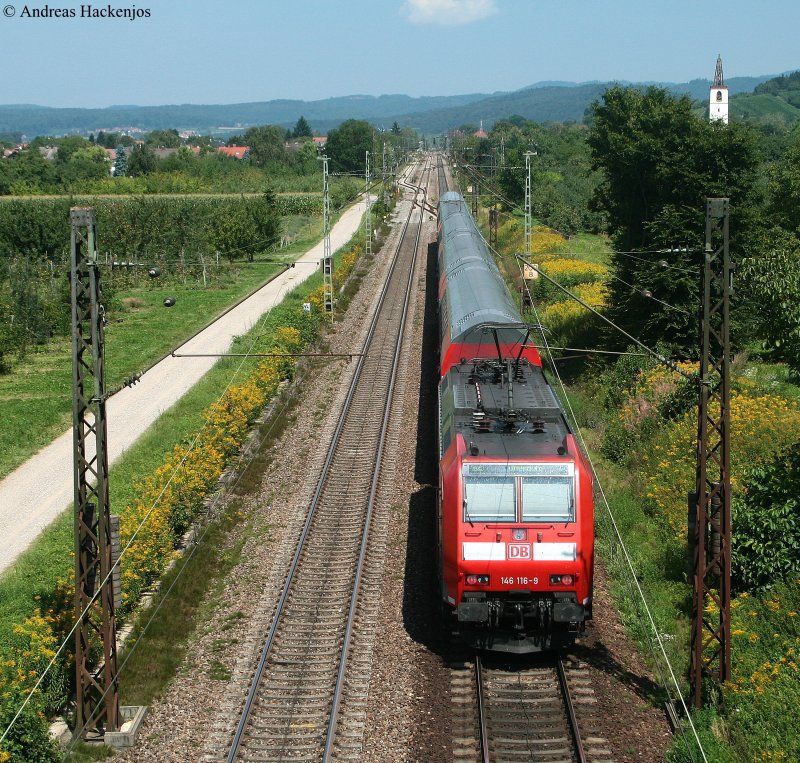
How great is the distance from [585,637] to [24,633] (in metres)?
9.20

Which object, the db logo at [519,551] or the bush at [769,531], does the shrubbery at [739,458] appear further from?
the db logo at [519,551]

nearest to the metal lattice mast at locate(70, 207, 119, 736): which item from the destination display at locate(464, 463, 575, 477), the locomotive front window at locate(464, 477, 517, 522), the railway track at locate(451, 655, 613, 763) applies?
the railway track at locate(451, 655, 613, 763)

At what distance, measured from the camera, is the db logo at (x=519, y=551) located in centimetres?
1436

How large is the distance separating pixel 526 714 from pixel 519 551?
2.39 meters

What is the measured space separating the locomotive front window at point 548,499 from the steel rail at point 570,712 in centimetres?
246

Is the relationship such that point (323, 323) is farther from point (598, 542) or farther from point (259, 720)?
point (259, 720)

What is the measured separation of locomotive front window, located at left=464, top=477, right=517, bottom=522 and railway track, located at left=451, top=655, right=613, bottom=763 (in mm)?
2486

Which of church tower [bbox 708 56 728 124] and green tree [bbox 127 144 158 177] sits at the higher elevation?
church tower [bbox 708 56 728 124]

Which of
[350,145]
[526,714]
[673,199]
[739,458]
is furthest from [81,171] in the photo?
[526,714]

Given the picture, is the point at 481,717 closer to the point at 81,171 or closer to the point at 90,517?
the point at 90,517

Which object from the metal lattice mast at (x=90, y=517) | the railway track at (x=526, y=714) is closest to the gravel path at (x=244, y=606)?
the metal lattice mast at (x=90, y=517)

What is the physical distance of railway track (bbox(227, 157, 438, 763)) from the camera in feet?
44.0

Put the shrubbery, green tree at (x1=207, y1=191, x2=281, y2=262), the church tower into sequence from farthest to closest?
the church tower, green tree at (x1=207, y1=191, x2=281, y2=262), the shrubbery

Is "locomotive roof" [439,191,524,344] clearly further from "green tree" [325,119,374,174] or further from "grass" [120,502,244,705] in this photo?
"green tree" [325,119,374,174]
